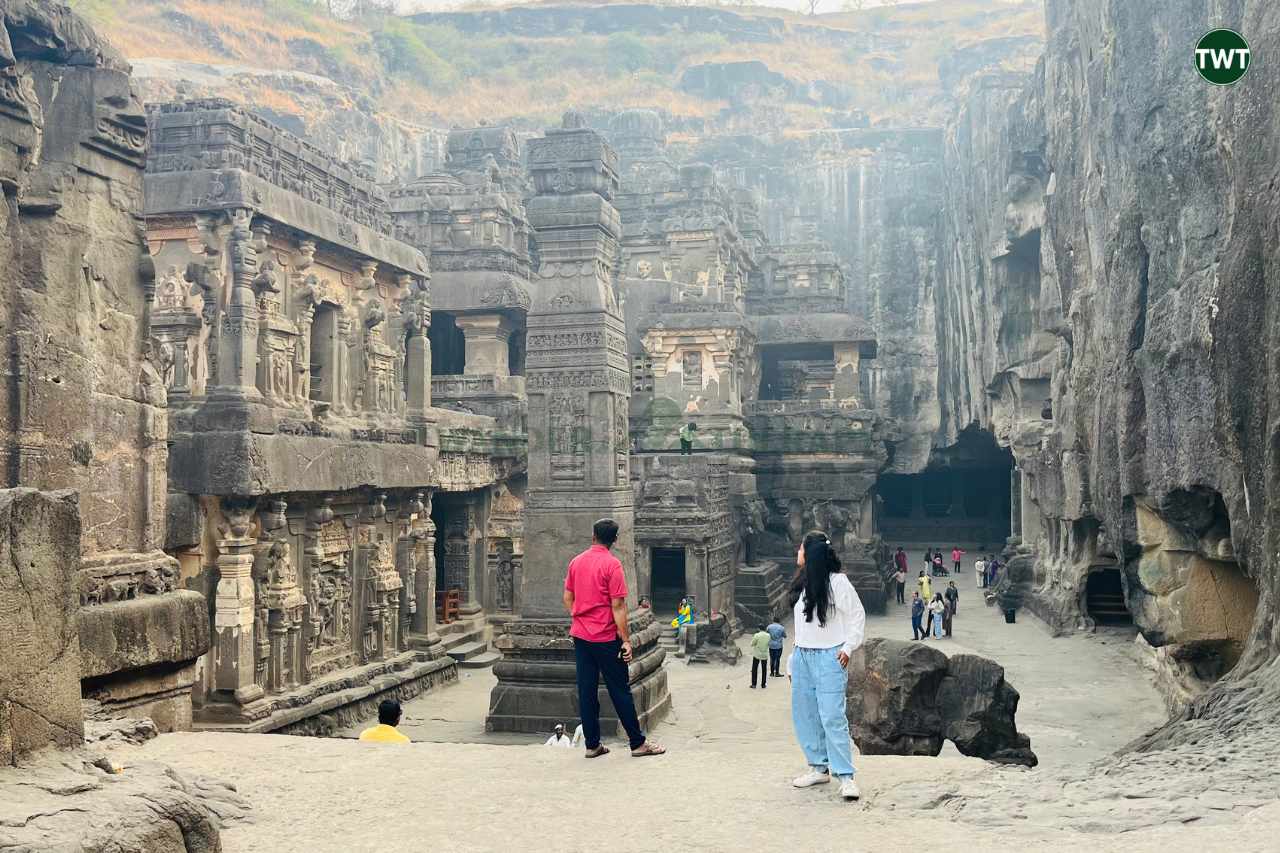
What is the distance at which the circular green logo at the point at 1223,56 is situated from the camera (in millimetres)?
7395

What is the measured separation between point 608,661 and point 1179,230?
591 cm

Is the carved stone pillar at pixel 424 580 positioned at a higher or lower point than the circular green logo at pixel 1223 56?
lower

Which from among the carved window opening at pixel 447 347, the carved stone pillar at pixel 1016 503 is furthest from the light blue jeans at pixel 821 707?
the carved stone pillar at pixel 1016 503

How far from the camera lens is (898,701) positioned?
902cm

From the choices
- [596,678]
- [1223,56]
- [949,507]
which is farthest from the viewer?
[949,507]

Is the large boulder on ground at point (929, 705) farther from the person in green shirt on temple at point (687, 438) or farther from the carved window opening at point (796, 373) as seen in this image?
the carved window opening at point (796, 373)

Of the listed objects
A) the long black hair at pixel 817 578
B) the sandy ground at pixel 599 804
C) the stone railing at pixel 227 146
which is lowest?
the sandy ground at pixel 599 804

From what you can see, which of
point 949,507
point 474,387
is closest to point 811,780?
point 474,387

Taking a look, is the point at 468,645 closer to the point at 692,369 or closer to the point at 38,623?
the point at 692,369

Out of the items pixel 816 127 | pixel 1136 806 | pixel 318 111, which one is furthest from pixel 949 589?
pixel 816 127

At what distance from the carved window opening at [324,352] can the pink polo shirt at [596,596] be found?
10.4m

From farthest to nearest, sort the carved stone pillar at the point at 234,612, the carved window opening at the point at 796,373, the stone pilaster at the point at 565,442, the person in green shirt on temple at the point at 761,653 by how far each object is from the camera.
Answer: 1. the carved window opening at the point at 796,373
2. the person in green shirt on temple at the point at 761,653
3. the carved stone pillar at the point at 234,612
4. the stone pilaster at the point at 565,442

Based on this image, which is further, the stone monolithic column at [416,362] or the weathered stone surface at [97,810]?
the stone monolithic column at [416,362]

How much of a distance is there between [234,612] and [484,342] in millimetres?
12724
